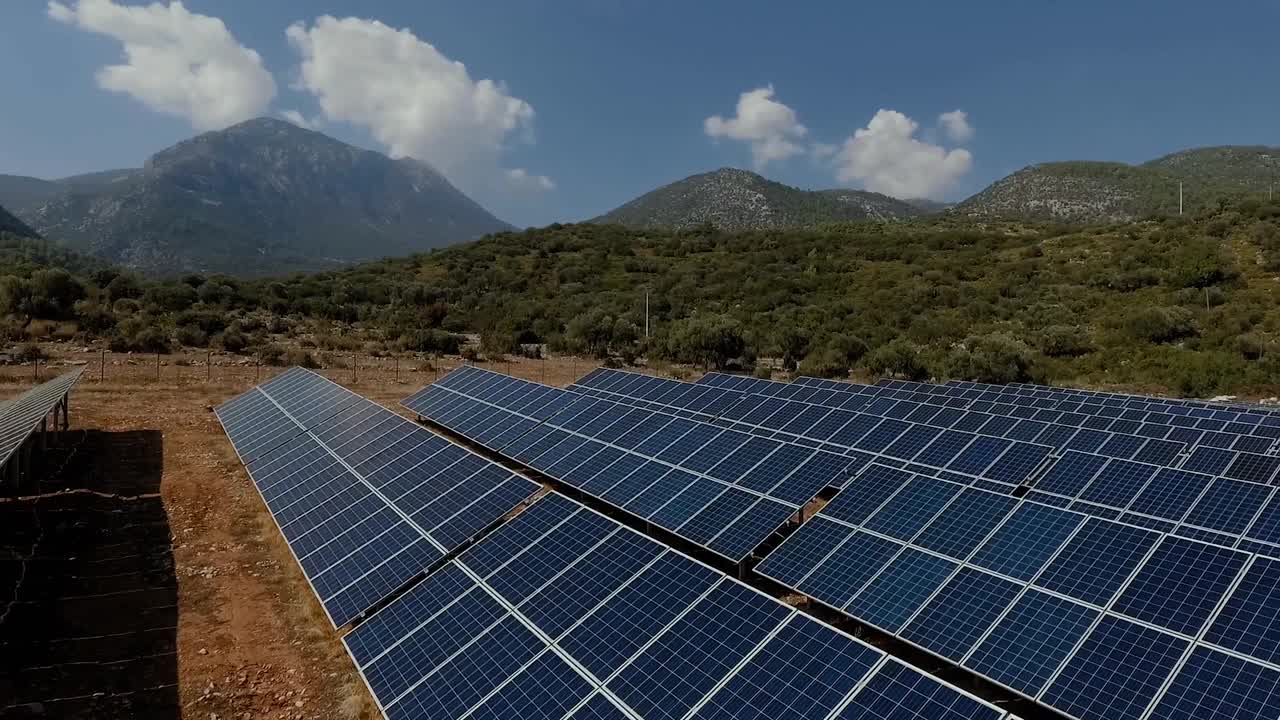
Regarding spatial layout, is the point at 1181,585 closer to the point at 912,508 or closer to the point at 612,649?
the point at 912,508

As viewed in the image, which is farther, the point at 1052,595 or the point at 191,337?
the point at 191,337

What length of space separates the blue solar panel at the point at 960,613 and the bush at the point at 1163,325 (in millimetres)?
45905

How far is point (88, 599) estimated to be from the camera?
11492 millimetres

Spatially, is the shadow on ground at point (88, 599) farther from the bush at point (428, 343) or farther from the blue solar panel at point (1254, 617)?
the bush at point (428, 343)

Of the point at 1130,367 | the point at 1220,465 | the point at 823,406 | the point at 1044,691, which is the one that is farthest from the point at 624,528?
the point at 1130,367

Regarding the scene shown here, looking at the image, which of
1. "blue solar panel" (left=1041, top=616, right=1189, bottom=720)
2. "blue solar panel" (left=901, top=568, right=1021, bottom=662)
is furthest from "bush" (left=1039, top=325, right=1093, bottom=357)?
"blue solar panel" (left=1041, top=616, right=1189, bottom=720)

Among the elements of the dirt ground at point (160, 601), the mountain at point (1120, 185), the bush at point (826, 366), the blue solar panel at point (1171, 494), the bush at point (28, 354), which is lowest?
the dirt ground at point (160, 601)

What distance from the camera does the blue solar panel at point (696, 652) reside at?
6320 millimetres

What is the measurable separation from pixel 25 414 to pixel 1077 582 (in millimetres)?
20467

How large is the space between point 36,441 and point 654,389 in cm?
1840

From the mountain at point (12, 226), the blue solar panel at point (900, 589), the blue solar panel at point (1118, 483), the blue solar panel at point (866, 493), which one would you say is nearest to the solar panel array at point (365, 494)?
the blue solar panel at point (866, 493)

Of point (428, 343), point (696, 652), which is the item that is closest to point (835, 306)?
point (428, 343)

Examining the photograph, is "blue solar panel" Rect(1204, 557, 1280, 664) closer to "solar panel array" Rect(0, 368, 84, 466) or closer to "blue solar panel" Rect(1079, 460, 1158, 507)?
"blue solar panel" Rect(1079, 460, 1158, 507)

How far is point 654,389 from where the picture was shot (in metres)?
23.7
